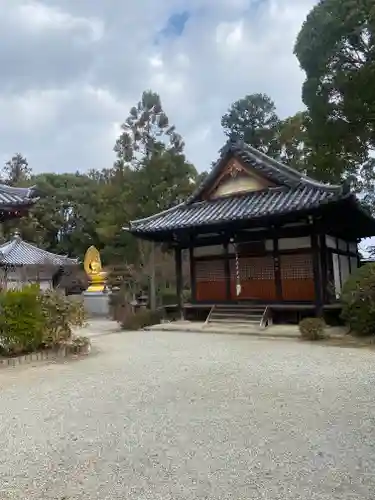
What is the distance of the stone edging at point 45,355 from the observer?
880 cm

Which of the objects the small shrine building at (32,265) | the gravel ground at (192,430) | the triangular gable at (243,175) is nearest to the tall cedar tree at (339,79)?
the triangular gable at (243,175)

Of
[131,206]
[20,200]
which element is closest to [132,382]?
[20,200]

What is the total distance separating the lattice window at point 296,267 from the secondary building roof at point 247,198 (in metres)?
1.74

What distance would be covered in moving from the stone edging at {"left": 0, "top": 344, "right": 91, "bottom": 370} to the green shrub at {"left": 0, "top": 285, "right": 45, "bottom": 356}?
301 mm

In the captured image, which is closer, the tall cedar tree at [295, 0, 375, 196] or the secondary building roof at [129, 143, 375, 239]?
the secondary building roof at [129, 143, 375, 239]

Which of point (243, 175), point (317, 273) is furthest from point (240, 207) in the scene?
point (317, 273)

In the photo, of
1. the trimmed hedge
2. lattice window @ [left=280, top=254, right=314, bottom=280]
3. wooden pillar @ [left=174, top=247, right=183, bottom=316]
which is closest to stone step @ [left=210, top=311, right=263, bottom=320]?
lattice window @ [left=280, top=254, right=314, bottom=280]

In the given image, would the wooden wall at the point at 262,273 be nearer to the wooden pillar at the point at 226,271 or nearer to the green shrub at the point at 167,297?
the wooden pillar at the point at 226,271

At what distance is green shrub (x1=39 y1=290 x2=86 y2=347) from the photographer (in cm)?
980

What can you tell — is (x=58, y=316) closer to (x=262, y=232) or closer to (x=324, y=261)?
(x=262, y=232)

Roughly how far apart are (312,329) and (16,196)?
7714 mm

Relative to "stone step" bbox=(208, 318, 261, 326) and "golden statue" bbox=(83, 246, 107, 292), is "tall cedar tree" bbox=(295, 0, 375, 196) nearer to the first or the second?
"stone step" bbox=(208, 318, 261, 326)

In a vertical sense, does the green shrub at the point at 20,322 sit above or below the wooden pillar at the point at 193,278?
below

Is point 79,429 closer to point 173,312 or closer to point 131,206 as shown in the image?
point 173,312
